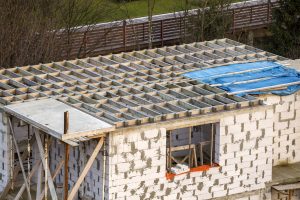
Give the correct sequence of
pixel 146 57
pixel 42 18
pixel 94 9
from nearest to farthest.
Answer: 1. pixel 146 57
2. pixel 42 18
3. pixel 94 9

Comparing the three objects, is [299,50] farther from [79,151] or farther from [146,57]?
[79,151]

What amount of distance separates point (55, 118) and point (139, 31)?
21650mm

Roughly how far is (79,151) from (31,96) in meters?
2.47

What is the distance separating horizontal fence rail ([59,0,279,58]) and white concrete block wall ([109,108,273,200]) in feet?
48.0

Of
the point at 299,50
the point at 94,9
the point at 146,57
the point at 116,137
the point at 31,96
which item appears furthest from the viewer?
the point at 94,9

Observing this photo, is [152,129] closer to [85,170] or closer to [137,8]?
[85,170]

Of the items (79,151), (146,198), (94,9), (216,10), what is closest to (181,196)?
(146,198)

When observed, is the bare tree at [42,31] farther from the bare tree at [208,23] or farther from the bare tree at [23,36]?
the bare tree at [208,23]

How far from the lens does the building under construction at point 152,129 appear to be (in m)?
30.1

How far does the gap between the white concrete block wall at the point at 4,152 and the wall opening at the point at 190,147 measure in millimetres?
4552

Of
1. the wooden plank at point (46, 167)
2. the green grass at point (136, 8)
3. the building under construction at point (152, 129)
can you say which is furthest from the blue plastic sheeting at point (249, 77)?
the green grass at point (136, 8)

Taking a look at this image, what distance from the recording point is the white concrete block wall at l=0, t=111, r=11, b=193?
31789mm

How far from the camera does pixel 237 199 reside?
1281 inches

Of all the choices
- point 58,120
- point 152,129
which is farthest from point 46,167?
point 152,129
